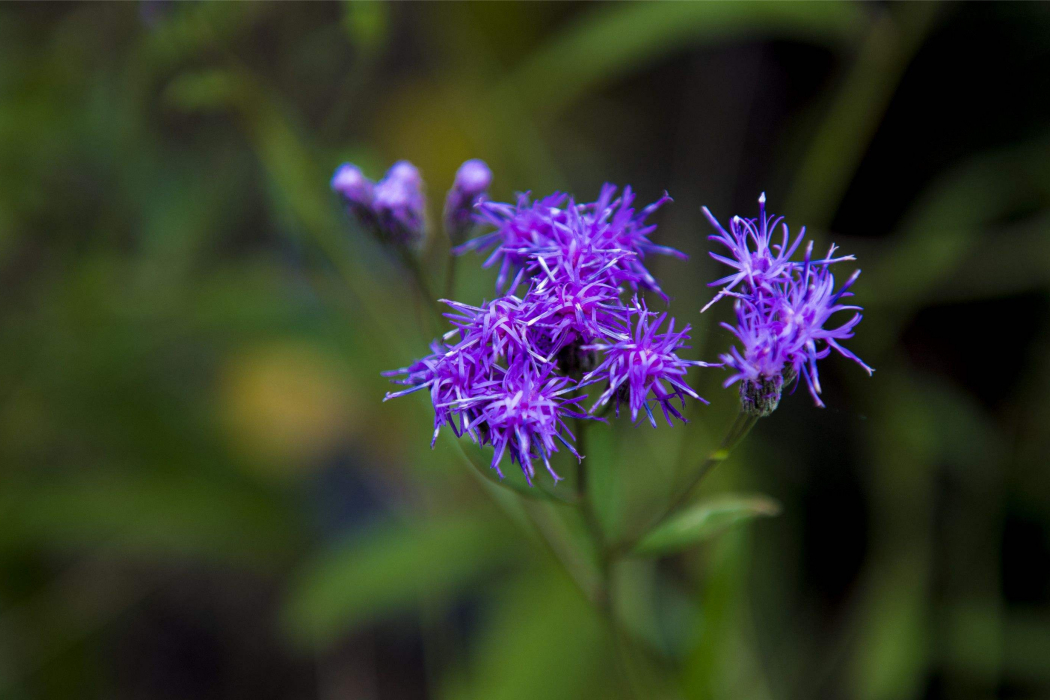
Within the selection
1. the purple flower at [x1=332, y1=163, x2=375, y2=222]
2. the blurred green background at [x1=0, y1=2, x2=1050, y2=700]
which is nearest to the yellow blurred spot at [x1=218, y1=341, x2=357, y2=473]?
the blurred green background at [x1=0, y1=2, x2=1050, y2=700]

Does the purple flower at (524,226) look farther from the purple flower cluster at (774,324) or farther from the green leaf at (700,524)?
the green leaf at (700,524)

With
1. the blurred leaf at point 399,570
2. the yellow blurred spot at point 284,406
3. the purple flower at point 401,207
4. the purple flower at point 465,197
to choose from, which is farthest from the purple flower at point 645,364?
the yellow blurred spot at point 284,406

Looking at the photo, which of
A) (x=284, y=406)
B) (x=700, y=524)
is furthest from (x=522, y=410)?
(x=284, y=406)

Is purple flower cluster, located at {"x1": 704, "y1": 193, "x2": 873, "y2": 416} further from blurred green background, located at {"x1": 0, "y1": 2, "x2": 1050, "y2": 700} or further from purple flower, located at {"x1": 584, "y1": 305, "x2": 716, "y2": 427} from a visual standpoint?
blurred green background, located at {"x1": 0, "y1": 2, "x2": 1050, "y2": 700}

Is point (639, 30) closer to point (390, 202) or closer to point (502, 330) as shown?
point (390, 202)

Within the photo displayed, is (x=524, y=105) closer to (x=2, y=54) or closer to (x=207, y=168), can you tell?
(x=207, y=168)

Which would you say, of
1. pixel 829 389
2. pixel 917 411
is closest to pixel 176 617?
pixel 829 389

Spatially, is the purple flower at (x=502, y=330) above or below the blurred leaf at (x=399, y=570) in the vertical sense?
above
